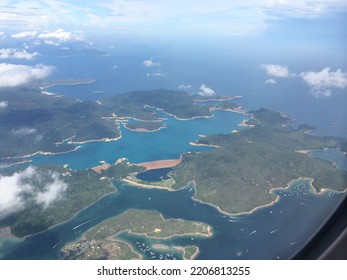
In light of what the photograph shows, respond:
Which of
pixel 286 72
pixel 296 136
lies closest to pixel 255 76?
pixel 286 72

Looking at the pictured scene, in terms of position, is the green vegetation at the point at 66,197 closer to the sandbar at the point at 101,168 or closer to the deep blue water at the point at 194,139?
the sandbar at the point at 101,168

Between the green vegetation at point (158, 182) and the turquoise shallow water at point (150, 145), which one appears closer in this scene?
the green vegetation at point (158, 182)

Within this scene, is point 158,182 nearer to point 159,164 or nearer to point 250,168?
point 159,164

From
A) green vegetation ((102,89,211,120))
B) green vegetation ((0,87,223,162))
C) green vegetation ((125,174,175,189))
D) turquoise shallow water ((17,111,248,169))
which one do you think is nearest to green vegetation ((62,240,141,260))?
green vegetation ((125,174,175,189))

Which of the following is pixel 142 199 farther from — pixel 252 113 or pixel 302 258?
pixel 252 113

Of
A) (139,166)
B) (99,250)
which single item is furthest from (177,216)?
(139,166)

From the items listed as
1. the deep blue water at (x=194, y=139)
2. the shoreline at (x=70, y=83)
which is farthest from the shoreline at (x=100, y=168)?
the shoreline at (x=70, y=83)

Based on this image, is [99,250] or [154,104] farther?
[154,104]

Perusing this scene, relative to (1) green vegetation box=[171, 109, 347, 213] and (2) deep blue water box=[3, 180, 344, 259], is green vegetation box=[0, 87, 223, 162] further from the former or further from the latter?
(2) deep blue water box=[3, 180, 344, 259]

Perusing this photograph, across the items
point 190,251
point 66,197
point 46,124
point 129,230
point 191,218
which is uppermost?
point 190,251
